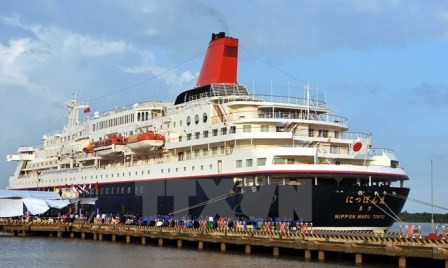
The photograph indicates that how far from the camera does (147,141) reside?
55969mm

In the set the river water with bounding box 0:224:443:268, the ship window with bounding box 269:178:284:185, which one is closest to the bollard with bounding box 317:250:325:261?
the river water with bounding box 0:224:443:268

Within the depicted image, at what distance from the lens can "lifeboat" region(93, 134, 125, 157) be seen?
6116 cm

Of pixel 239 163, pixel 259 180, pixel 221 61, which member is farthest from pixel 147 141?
pixel 259 180

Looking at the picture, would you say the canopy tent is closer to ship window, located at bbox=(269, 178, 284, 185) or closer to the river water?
the river water

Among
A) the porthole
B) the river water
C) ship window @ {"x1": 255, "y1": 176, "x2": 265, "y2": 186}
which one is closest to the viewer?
the river water

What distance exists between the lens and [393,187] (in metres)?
44.9

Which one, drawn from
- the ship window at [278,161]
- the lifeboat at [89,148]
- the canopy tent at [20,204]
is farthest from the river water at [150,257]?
the lifeboat at [89,148]

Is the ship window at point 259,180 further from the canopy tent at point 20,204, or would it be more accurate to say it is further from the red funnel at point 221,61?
the canopy tent at point 20,204

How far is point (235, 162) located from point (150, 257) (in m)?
12.0

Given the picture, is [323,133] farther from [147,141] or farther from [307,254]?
[307,254]

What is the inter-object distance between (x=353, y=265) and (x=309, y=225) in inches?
408

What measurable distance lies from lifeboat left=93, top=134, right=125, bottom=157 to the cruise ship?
0.31 ft

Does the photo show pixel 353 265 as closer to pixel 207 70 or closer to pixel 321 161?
pixel 321 161

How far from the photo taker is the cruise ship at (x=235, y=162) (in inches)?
1721
